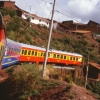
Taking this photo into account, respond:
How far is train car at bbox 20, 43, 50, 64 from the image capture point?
26.0m

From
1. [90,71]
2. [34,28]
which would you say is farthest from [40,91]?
[34,28]

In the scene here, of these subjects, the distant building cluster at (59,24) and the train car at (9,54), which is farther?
the distant building cluster at (59,24)

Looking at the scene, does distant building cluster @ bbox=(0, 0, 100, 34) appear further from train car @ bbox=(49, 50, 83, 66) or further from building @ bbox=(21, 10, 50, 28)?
train car @ bbox=(49, 50, 83, 66)

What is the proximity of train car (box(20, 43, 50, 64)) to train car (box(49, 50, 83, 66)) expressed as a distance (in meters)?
3.12

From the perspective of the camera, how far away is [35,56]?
29.1m

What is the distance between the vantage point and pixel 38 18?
67.4m

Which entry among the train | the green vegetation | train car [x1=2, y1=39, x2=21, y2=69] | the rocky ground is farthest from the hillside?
the rocky ground

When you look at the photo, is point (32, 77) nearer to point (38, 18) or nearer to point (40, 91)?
point (40, 91)

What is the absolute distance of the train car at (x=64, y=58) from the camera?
33688mm

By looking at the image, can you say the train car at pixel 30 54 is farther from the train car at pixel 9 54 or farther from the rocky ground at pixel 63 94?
the rocky ground at pixel 63 94

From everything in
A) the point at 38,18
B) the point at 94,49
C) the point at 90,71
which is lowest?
the point at 90,71

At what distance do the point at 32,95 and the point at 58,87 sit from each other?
1345 mm

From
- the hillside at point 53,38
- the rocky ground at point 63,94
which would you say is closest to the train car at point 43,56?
the hillside at point 53,38

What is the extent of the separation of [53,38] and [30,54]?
31.7 meters
